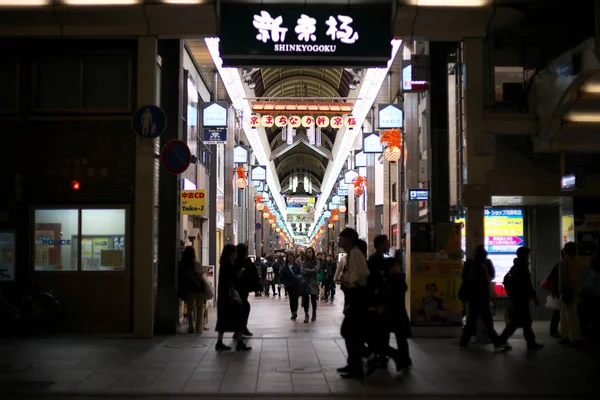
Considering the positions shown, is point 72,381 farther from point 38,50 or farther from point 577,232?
point 577,232

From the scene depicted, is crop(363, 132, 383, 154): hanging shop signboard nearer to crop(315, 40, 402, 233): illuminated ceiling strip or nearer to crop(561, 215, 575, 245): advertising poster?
crop(315, 40, 402, 233): illuminated ceiling strip

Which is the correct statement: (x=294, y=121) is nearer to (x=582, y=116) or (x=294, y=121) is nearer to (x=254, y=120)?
(x=254, y=120)

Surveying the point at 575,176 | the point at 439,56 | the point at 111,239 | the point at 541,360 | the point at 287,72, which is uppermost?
the point at 287,72

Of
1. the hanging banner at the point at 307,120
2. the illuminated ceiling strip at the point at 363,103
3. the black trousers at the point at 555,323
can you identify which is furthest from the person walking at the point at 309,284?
the hanging banner at the point at 307,120

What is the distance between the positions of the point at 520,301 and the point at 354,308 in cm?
401

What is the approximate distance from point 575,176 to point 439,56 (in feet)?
11.8

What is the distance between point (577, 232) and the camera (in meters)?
16.5

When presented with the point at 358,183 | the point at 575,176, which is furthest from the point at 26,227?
the point at 358,183

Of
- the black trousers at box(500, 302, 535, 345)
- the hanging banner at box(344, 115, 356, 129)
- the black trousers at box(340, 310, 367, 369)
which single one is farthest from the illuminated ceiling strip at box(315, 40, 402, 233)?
the black trousers at box(340, 310, 367, 369)

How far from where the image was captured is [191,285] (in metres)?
15.4

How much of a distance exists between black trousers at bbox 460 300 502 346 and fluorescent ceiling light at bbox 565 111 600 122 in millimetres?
4249

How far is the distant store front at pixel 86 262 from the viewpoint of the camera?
1492cm

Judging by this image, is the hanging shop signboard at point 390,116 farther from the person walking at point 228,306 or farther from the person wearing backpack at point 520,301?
the person walking at point 228,306

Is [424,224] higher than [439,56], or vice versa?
[439,56]
